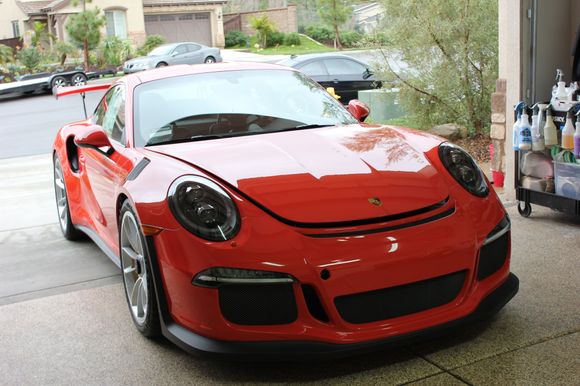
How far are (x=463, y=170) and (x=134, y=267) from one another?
1.62 metres

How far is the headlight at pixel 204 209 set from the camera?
284 cm

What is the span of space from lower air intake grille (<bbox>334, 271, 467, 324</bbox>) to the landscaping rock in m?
6.50

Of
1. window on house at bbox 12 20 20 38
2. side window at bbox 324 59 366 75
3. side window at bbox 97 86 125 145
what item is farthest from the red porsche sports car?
window on house at bbox 12 20 20 38

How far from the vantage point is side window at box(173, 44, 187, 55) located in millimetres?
27078

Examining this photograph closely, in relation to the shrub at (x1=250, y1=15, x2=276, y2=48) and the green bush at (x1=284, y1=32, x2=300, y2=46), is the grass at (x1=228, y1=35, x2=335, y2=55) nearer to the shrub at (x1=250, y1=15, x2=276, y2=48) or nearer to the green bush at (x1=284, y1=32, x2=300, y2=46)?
the green bush at (x1=284, y1=32, x2=300, y2=46)

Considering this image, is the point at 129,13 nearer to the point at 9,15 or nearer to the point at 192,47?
the point at 9,15

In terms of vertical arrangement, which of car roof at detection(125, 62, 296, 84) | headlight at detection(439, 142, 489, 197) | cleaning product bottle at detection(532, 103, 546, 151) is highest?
car roof at detection(125, 62, 296, 84)

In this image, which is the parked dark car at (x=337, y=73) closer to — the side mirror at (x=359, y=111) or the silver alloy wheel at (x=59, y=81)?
the side mirror at (x=359, y=111)

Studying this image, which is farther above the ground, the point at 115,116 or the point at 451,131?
the point at 115,116

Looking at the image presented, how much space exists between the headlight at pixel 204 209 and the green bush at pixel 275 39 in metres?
37.7

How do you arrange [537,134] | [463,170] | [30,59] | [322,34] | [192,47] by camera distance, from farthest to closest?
[322,34]
[30,59]
[192,47]
[537,134]
[463,170]

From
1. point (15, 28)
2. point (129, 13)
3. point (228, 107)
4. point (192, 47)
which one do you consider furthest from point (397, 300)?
point (15, 28)

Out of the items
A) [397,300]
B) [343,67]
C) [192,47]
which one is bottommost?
[397,300]

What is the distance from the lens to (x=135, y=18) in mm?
39719
